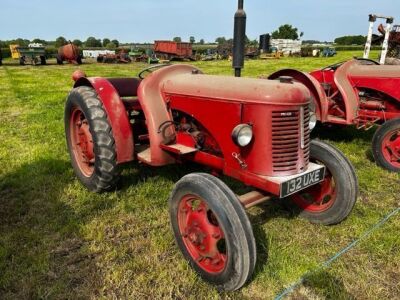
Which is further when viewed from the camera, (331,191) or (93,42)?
(93,42)

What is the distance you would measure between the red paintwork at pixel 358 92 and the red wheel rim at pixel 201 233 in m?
3.32

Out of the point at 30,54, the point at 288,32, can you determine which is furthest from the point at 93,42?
the point at 30,54

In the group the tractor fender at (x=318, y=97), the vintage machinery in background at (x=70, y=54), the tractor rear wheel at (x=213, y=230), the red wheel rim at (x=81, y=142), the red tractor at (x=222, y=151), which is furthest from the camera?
the vintage machinery in background at (x=70, y=54)

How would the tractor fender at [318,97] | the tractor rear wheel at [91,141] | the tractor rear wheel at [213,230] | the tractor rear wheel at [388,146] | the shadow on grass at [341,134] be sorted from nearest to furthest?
1. the tractor rear wheel at [213,230]
2. the tractor rear wheel at [91,141]
3. the tractor rear wheel at [388,146]
4. the tractor fender at [318,97]
5. the shadow on grass at [341,134]

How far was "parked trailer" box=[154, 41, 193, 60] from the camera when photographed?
29.3 meters

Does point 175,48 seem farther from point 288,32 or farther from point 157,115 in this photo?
point 288,32

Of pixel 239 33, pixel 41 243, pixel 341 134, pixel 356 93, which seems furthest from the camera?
pixel 341 134

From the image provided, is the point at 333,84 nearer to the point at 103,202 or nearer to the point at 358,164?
the point at 358,164

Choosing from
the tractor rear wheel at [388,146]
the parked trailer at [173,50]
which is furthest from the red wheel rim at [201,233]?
the parked trailer at [173,50]

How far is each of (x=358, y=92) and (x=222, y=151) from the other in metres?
3.57

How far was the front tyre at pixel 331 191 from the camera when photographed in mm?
3037

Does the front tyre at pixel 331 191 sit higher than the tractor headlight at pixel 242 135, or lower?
lower

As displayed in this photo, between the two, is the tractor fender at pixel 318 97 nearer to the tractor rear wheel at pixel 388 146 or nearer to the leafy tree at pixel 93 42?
the tractor rear wheel at pixel 388 146

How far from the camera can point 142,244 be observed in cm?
299
